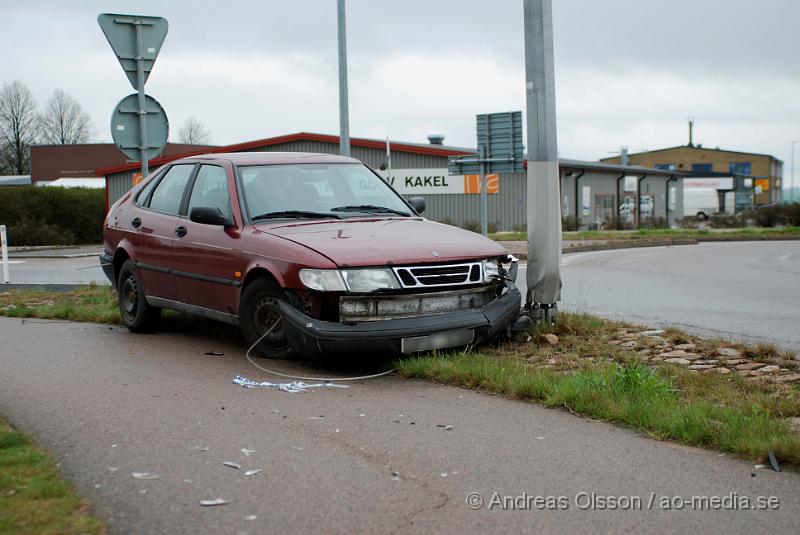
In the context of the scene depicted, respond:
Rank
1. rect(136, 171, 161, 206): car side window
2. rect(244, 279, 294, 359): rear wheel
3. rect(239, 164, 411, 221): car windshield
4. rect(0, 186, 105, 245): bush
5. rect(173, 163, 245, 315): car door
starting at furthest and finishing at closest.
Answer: rect(0, 186, 105, 245): bush, rect(136, 171, 161, 206): car side window, rect(239, 164, 411, 221): car windshield, rect(173, 163, 245, 315): car door, rect(244, 279, 294, 359): rear wheel

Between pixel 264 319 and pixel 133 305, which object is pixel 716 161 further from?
pixel 264 319

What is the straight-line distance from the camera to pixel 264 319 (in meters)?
7.54

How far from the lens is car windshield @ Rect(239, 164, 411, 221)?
817cm

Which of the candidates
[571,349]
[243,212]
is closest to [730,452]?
[571,349]

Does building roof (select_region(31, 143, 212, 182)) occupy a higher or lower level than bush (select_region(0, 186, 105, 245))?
higher

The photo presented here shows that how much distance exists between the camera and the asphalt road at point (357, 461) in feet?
13.1

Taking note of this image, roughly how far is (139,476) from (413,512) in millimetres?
1394

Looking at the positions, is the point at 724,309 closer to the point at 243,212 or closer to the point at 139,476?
the point at 243,212

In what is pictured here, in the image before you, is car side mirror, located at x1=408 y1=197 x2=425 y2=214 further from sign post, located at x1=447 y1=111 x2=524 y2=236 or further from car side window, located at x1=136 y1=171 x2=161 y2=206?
sign post, located at x1=447 y1=111 x2=524 y2=236

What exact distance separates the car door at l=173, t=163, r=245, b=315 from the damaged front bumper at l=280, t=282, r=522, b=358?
892mm

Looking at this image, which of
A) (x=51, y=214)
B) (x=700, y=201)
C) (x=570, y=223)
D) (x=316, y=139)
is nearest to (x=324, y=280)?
(x=51, y=214)

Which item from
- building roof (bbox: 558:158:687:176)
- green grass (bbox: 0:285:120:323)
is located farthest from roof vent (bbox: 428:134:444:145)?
green grass (bbox: 0:285:120:323)

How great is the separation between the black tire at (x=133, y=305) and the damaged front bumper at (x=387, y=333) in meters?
2.60

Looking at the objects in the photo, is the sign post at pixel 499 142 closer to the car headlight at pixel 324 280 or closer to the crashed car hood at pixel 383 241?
the crashed car hood at pixel 383 241
